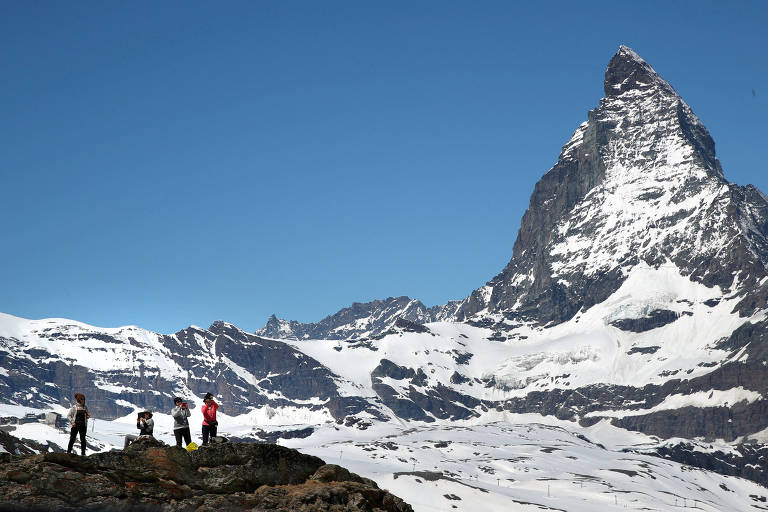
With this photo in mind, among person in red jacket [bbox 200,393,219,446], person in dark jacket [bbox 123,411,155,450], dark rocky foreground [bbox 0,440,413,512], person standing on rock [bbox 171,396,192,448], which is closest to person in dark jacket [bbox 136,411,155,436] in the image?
person in dark jacket [bbox 123,411,155,450]

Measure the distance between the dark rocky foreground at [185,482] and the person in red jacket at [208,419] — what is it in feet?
11.8

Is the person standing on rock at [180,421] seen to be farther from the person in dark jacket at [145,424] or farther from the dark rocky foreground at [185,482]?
the dark rocky foreground at [185,482]

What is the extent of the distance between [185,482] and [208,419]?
682 cm

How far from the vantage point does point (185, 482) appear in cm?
3553

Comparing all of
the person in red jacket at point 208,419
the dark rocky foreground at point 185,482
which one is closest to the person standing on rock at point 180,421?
the person in red jacket at point 208,419

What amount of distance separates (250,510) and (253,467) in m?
2.76

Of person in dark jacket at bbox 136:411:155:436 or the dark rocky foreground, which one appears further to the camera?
person in dark jacket at bbox 136:411:155:436

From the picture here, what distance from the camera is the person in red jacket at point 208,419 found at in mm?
41594

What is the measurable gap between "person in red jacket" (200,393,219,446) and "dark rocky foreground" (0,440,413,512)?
3.60 metres

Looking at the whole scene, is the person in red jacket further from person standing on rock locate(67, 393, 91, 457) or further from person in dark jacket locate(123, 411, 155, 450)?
person standing on rock locate(67, 393, 91, 457)

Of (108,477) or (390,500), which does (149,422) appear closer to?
(108,477)

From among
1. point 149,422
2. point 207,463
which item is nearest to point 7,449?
point 149,422

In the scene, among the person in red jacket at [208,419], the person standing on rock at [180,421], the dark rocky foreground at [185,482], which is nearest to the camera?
the dark rocky foreground at [185,482]

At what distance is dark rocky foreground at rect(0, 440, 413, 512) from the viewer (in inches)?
1282
